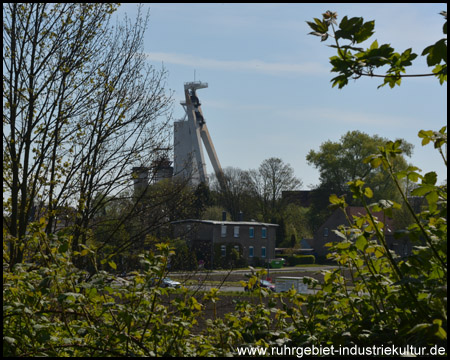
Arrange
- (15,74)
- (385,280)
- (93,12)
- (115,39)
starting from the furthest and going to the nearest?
(115,39)
(93,12)
(15,74)
(385,280)

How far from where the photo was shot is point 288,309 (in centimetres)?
288

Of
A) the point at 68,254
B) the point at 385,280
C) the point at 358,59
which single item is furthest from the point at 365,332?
the point at 68,254

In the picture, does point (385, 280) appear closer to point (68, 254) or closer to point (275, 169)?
point (68, 254)

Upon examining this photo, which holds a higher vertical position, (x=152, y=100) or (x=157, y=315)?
(x=152, y=100)

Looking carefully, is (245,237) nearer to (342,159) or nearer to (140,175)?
(342,159)

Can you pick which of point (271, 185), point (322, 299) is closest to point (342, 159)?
point (271, 185)

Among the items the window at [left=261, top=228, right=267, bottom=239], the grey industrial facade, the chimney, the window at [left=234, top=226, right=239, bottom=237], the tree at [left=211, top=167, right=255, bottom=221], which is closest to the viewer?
the chimney

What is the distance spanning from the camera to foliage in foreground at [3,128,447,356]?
236 cm

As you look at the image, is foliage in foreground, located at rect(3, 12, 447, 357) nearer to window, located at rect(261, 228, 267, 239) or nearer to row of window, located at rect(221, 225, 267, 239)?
row of window, located at rect(221, 225, 267, 239)

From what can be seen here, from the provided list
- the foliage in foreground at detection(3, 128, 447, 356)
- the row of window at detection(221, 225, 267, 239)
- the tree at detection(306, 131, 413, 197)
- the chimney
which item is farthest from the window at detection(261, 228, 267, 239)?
the foliage in foreground at detection(3, 128, 447, 356)

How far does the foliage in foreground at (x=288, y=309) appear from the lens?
7.73 ft

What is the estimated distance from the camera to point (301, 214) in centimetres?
6425

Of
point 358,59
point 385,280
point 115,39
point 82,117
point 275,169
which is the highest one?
point 275,169

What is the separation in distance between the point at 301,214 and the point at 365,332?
204ft
